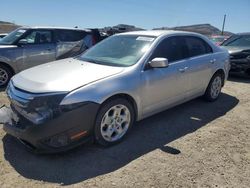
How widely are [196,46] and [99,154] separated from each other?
10.4 feet

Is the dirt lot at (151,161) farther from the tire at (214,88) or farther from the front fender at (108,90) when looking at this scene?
the tire at (214,88)

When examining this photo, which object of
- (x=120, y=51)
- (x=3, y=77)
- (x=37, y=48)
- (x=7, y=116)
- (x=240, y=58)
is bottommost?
(x=3, y=77)

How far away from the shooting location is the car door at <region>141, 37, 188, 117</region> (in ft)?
14.8

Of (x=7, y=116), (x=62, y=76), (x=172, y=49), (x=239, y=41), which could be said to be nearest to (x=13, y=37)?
(x=7, y=116)

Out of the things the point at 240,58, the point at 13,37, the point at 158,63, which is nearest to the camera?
the point at 158,63

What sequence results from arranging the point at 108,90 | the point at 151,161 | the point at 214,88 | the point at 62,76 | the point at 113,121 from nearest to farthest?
the point at 151,161, the point at 108,90, the point at 62,76, the point at 113,121, the point at 214,88

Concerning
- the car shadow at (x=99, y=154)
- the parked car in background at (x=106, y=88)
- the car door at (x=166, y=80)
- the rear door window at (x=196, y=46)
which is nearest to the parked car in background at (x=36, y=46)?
the parked car in background at (x=106, y=88)

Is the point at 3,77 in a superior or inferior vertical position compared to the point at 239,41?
inferior

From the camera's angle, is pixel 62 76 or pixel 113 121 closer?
pixel 62 76

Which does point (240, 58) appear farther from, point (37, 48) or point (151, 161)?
point (151, 161)

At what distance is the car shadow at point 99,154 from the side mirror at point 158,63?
1090 mm

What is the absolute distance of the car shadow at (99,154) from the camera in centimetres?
347

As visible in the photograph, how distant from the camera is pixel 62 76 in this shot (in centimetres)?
399

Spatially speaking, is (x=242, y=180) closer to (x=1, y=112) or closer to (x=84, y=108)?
(x=84, y=108)
